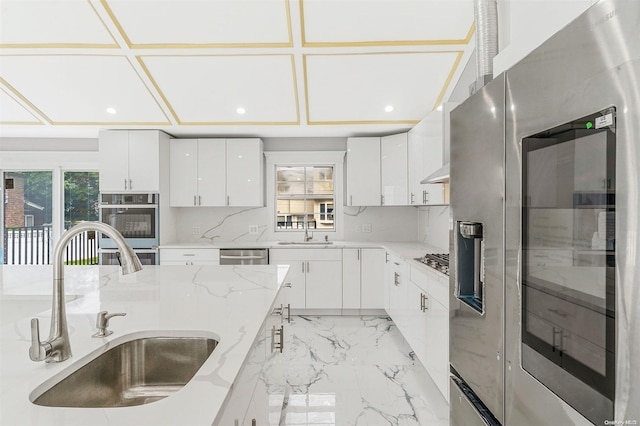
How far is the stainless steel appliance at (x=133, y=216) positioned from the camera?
3982 mm

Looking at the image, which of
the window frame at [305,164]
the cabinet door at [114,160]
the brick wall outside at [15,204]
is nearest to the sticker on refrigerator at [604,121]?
the window frame at [305,164]

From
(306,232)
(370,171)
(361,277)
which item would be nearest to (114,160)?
(306,232)

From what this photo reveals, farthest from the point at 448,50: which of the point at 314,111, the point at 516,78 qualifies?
the point at 516,78

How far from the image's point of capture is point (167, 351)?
112 cm

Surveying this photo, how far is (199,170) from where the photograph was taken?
4.21 meters

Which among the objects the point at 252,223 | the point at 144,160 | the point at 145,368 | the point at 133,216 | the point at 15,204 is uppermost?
the point at 144,160

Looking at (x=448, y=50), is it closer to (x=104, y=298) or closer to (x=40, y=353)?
(x=104, y=298)

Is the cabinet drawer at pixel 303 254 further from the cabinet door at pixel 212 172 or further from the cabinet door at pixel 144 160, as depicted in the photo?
the cabinet door at pixel 144 160

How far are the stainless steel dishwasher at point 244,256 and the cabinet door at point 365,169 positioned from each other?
4.36 ft

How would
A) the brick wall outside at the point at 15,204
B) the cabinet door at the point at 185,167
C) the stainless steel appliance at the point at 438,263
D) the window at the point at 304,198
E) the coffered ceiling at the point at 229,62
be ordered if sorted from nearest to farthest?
the stainless steel appliance at the point at 438,263 < the coffered ceiling at the point at 229,62 < the cabinet door at the point at 185,167 < the brick wall outside at the point at 15,204 < the window at the point at 304,198

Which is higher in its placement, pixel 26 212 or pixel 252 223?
pixel 26 212

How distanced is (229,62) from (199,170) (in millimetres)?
1604

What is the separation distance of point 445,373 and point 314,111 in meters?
2.71

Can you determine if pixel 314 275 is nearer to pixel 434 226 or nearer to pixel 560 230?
pixel 434 226
